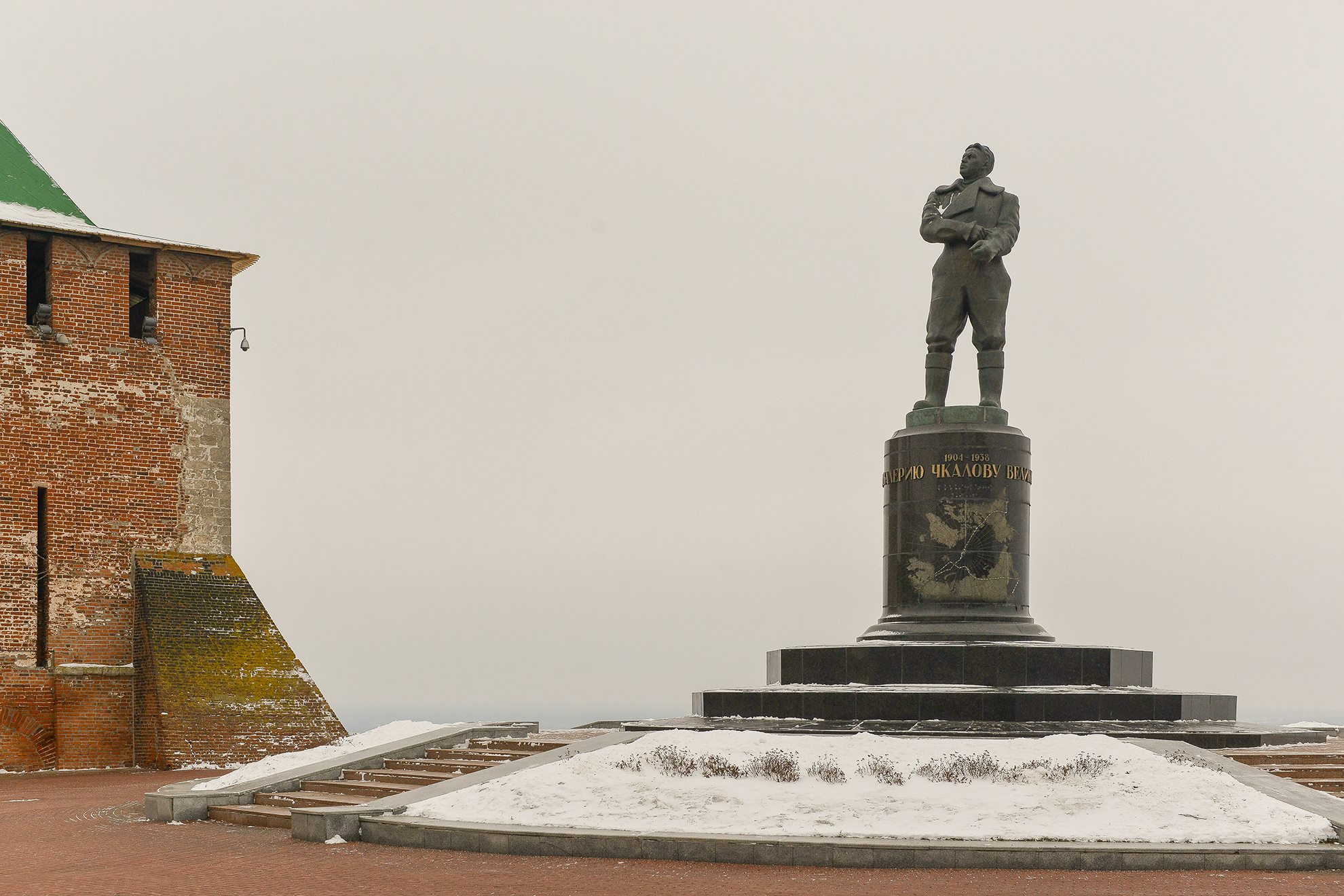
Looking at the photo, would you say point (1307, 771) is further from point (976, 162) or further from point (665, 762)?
point (976, 162)

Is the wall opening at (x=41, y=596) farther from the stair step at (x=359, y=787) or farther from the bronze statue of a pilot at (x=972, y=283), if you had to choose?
the bronze statue of a pilot at (x=972, y=283)

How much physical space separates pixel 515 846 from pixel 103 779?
11031 mm

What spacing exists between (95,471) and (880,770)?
48.4ft

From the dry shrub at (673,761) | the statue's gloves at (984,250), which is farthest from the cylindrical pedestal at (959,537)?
the dry shrub at (673,761)

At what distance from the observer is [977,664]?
13.6 metres

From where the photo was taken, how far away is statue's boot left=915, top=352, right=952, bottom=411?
15727 mm

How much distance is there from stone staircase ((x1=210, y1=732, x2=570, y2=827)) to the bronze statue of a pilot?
17.5ft

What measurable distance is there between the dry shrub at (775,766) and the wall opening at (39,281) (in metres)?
14.7

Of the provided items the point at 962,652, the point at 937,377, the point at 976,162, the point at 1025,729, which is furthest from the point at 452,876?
the point at 976,162

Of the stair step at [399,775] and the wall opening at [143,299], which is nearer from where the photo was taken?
the stair step at [399,775]

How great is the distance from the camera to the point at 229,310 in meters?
23.0

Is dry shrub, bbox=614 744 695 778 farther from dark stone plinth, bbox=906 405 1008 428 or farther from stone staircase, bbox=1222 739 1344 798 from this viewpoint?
dark stone plinth, bbox=906 405 1008 428

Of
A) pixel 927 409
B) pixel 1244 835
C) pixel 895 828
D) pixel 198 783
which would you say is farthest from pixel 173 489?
pixel 1244 835

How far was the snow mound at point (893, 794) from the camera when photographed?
9305mm
